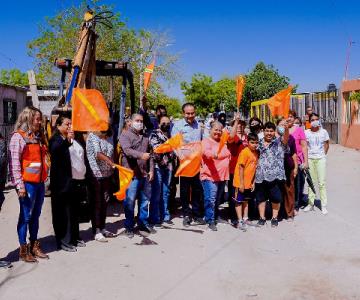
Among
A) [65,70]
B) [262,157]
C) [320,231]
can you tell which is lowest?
[320,231]

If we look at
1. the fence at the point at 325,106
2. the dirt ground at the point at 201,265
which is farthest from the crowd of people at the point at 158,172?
the fence at the point at 325,106

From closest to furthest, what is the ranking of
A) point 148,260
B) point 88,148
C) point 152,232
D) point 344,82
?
point 148,260 → point 88,148 → point 152,232 → point 344,82

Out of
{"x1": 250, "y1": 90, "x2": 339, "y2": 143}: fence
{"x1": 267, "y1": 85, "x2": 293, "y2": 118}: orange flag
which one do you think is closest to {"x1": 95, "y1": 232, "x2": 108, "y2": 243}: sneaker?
{"x1": 267, "y1": 85, "x2": 293, "y2": 118}: orange flag

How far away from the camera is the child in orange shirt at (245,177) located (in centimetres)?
779

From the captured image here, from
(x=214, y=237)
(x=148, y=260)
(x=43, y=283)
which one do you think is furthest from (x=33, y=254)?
(x=214, y=237)

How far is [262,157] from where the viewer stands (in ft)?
25.9

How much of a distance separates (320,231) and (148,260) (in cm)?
298

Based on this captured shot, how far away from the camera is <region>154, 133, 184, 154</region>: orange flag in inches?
293

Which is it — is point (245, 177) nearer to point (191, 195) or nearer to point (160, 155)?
point (191, 195)

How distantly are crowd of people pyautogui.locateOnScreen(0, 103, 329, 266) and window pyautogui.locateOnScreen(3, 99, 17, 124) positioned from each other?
10.9 m

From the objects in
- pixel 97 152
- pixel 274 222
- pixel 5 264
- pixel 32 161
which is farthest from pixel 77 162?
pixel 274 222

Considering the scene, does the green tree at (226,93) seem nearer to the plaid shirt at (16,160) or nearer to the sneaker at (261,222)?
the sneaker at (261,222)

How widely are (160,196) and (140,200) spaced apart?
26.6 inches

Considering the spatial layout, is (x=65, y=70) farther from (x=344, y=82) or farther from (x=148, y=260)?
(x=344, y=82)
